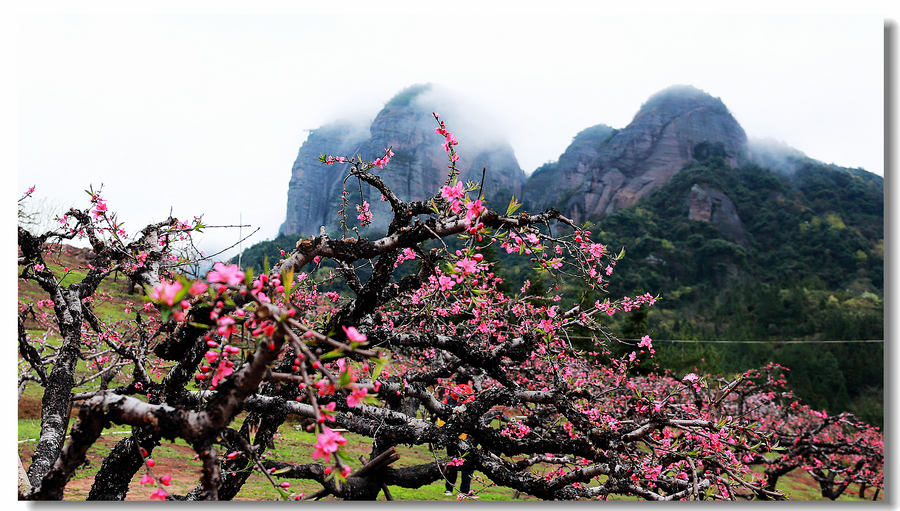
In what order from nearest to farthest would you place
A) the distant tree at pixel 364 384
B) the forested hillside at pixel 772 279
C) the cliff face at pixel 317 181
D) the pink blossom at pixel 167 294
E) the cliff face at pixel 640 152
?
the pink blossom at pixel 167 294
the distant tree at pixel 364 384
the forested hillside at pixel 772 279
the cliff face at pixel 317 181
the cliff face at pixel 640 152

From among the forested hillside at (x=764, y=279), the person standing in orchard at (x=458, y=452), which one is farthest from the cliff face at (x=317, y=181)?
the person standing in orchard at (x=458, y=452)

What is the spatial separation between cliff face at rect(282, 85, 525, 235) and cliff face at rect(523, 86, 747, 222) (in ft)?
54.7

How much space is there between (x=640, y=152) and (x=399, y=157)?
3507 centimetres

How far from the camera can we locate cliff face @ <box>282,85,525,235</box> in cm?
1315

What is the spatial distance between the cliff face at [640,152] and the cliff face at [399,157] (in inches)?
657

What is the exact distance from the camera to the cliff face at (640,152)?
37.3 meters

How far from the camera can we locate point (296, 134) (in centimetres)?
591

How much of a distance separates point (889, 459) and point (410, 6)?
4343 millimetres

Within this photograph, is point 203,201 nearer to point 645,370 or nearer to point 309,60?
point 309,60

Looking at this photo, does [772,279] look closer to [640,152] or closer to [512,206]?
[512,206]

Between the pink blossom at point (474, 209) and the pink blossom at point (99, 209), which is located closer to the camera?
the pink blossom at point (474, 209)

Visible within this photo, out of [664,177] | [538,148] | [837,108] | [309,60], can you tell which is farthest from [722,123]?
[309,60]

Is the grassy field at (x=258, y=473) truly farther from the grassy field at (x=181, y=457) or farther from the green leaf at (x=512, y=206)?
the green leaf at (x=512, y=206)

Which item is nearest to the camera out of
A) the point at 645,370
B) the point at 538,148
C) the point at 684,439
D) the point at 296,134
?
the point at 684,439
